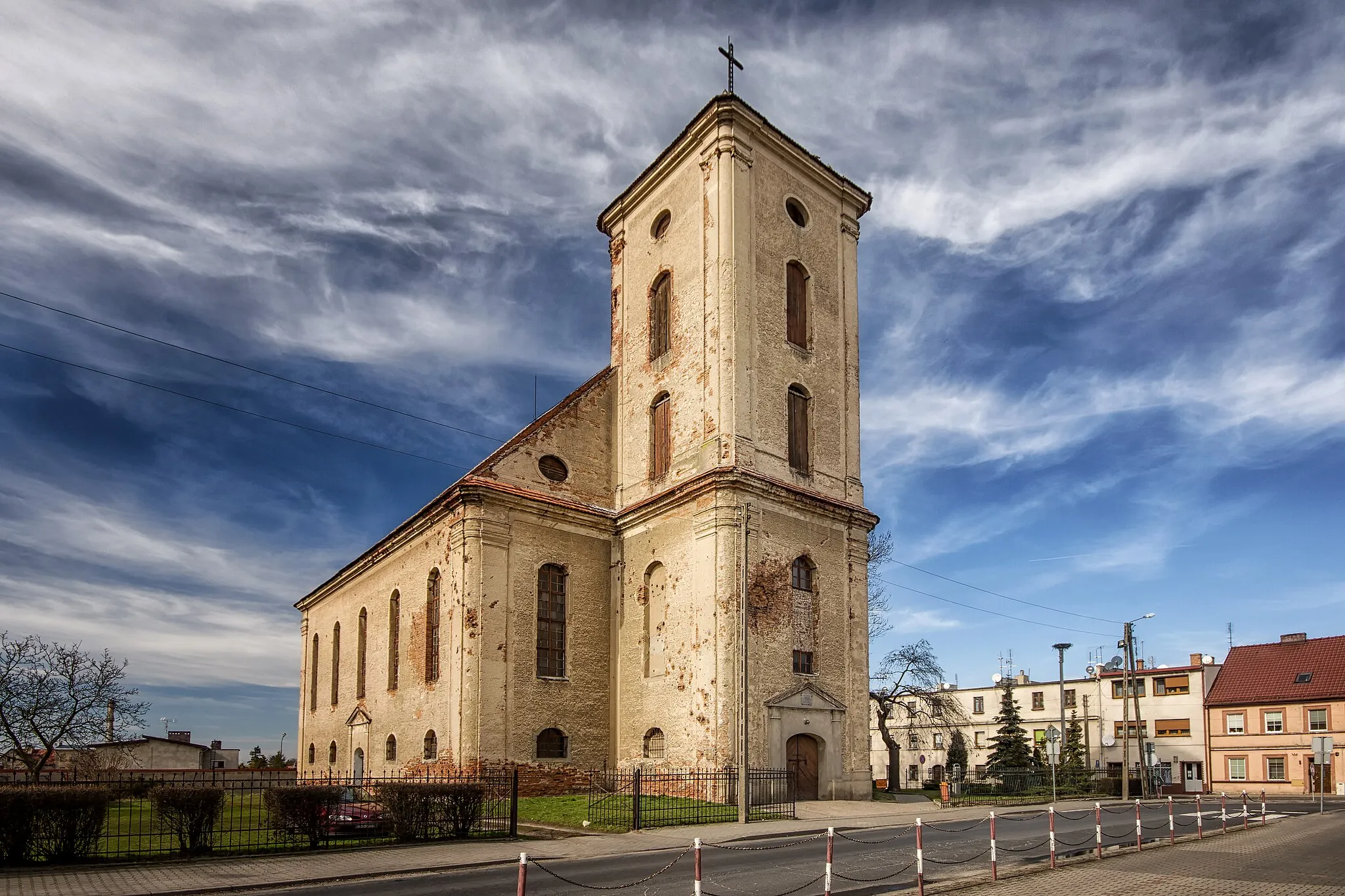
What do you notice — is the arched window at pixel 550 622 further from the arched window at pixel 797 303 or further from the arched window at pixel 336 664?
the arched window at pixel 336 664

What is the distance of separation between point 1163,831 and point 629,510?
1571 centimetres

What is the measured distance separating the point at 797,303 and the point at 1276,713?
37.6 metres

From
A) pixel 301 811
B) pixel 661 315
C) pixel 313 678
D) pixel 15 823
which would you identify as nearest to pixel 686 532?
pixel 661 315

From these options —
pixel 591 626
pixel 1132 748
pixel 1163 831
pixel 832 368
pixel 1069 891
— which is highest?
pixel 832 368

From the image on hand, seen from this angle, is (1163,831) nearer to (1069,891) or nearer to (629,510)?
(1069,891)

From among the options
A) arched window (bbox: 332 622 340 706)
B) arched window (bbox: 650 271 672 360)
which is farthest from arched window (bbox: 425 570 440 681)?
arched window (bbox: 332 622 340 706)

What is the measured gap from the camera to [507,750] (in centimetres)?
2591

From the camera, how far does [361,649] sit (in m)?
37.2

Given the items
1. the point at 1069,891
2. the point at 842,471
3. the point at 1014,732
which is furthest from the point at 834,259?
the point at 1014,732

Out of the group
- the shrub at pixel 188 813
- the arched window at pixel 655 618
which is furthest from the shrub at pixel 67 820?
the arched window at pixel 655 618

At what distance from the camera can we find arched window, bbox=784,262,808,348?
29.6 m

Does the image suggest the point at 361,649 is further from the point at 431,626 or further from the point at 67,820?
the point at 67,820

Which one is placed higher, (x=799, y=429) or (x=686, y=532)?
(x=799, y=429)

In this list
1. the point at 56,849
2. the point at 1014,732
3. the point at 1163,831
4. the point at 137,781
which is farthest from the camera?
the point at 1014,732
